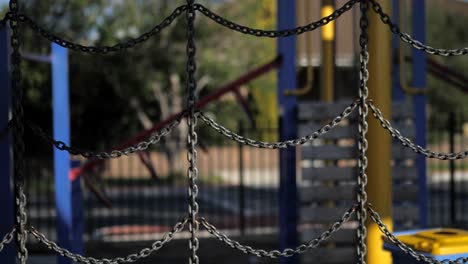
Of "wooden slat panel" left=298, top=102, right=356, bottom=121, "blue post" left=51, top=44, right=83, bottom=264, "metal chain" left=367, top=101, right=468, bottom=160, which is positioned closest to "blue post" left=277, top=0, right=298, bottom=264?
"wooden slat panel" left=298, top=102, right=356, bottom=121

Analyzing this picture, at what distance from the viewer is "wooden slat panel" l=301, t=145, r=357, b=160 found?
5914 millimetres

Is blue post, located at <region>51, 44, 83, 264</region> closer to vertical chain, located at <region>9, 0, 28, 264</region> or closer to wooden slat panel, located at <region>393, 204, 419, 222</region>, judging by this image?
vertical chain, located at <region>9, 0, 28, 264</region>

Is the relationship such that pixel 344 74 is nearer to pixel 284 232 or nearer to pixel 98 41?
pixel 98 41

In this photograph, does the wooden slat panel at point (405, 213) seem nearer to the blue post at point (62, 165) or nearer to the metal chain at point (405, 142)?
the metal chain at point (405, 142)

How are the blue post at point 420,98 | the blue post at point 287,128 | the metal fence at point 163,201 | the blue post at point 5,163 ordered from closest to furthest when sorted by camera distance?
the blue post at point 5,163
the blue post at point 287,128
the blue post at point 420,98
the metal fence at point 163,201

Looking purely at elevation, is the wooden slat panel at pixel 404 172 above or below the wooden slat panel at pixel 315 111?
below

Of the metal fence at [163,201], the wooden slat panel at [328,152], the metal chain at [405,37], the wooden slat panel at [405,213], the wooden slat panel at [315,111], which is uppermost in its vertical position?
the metal chain at [405,37]

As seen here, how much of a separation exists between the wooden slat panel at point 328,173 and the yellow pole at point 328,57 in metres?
0.94

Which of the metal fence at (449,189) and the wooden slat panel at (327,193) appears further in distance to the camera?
the metal fence at (449,189)

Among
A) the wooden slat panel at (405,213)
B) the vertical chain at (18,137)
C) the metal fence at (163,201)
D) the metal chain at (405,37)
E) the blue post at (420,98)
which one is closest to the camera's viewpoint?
the vertical chain at (18,137)

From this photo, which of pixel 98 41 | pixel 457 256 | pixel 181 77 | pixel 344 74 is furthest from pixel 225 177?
pixel 457 256

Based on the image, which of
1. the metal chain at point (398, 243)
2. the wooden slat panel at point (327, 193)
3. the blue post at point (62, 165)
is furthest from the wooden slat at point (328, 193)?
the metal chain at point (398, 243)

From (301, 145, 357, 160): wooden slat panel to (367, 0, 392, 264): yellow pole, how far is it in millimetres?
923

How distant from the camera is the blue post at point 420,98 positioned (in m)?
6.16
